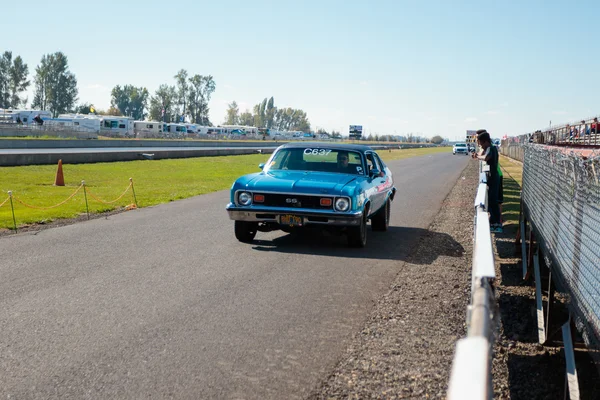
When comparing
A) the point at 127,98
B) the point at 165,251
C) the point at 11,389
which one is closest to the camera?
the point at 11,389

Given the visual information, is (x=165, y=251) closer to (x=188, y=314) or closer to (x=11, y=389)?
(x=188, y=314)

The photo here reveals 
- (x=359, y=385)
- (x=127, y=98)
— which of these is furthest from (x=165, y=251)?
(x=127, y=98)

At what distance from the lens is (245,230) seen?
10.2m

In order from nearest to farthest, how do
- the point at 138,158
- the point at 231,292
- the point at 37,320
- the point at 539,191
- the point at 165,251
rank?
1. the point at 37,320
2. the point at 231,292
3. the point at 539,191
4. the point at 165,251
5. the point at 138,158

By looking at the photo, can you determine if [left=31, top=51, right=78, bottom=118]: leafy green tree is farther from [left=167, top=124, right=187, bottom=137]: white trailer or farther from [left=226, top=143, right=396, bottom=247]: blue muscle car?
[left=226, top=143, right=396, bottom=247]: blue muscle car

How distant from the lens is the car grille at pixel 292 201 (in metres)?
9.58

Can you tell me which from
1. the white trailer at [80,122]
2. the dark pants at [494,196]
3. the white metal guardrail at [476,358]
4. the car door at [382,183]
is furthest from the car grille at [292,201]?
the white trailer at [80,122]

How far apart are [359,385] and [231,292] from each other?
8.89 feet

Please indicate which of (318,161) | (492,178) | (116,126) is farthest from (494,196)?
(116,126)

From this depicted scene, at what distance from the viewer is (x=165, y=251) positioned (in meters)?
9.48

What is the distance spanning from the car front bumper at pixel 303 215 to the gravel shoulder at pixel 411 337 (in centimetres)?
100

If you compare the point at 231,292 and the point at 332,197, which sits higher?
the point at 332,197

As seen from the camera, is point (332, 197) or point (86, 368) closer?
point (86, 368)

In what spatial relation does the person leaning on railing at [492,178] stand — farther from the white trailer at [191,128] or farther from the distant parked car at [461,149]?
the white trailer at [191,128]
